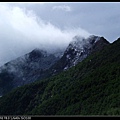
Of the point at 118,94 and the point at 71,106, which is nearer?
the point at 118,94

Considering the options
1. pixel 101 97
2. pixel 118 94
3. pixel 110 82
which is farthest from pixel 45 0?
pixel 110 82

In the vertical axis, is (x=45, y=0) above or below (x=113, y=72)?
below

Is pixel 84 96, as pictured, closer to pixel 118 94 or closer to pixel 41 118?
pixel 118 94

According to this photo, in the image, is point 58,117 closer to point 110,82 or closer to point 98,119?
point 98,119

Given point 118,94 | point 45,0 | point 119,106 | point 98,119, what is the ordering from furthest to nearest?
point 118,94, point 119,106, point 45,0, point 98,119

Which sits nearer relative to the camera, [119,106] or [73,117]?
[73,117]

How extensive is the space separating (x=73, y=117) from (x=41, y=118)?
0.77m

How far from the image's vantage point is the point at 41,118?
7105 mm

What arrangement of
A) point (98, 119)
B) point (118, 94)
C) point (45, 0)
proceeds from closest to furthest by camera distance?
point (98, 119), point (45, 0), point (118, 94)

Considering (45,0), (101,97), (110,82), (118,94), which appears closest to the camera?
(45,0)

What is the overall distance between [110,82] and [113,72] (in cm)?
820

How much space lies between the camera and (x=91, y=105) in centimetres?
17588

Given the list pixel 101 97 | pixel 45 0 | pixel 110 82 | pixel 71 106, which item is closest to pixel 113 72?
pixel 110 82

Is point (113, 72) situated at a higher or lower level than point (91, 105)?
higher
